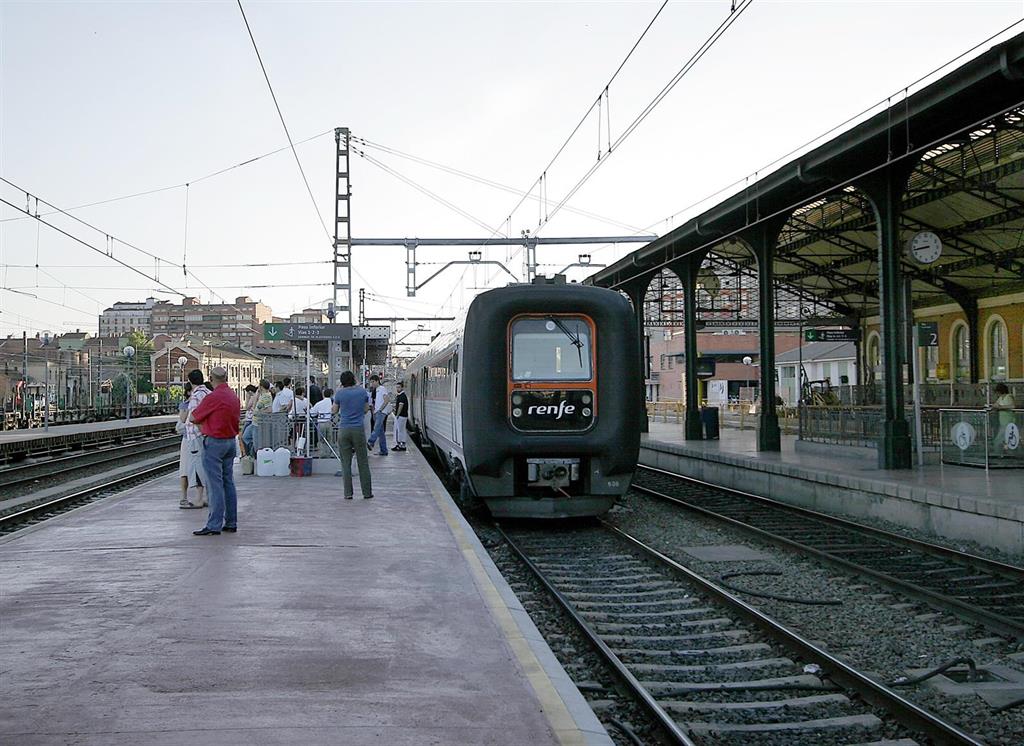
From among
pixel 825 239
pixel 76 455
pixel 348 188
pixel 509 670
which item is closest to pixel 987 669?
pixel 509 670

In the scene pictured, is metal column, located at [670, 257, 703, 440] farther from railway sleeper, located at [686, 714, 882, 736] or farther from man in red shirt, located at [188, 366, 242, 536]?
railway sleeper, located at [686, 714, 882, 736]

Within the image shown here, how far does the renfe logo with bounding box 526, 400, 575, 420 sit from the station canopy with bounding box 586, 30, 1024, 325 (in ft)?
18.6

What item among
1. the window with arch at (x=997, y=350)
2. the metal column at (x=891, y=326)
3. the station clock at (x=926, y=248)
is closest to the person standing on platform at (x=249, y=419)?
the metal column at (x=891, y=326)

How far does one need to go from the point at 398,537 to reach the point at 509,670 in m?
4.96

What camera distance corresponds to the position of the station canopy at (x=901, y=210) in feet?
44.9

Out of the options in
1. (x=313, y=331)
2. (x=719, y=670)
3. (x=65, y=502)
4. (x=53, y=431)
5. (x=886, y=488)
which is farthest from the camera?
(x=53, y=431)

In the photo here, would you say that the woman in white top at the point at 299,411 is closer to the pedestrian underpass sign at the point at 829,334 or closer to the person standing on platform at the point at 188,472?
the person standing on platform at the point at 188,472

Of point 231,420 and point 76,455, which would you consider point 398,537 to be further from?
point 76,455

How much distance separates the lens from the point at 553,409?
41.5 ft

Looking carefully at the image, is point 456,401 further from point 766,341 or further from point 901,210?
point 766,341

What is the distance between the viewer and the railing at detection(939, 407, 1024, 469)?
15.4 metres

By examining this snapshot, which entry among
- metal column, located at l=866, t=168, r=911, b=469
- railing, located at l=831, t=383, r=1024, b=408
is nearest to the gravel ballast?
metal column, located at l=866, t=168, r=911, b=469

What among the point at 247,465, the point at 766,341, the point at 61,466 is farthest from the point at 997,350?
the point at 61,466

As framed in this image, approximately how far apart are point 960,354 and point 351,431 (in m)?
24.7
